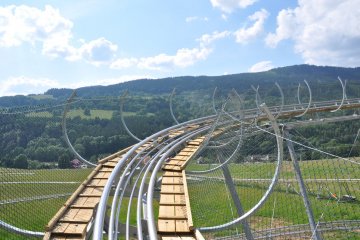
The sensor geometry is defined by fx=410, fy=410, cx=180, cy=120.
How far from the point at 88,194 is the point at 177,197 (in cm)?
128

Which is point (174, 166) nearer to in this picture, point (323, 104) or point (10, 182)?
point (10, 182)

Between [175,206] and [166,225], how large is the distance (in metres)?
0.68

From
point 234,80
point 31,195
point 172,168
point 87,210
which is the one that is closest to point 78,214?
point 87,210

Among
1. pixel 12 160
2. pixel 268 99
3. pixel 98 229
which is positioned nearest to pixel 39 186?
pixel 12 160

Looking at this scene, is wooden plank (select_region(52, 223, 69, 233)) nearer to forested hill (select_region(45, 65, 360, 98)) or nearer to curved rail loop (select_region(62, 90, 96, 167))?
curved rail loop (select_region(62, 90, 96, 167))

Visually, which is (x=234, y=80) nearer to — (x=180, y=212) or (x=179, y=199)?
(x=179, y=199)

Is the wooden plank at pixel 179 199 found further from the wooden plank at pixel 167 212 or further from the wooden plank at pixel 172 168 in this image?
the wooden plank at pixel 172 168

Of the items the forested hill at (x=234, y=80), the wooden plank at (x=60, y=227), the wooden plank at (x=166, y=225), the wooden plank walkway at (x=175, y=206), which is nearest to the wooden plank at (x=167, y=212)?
the wooden plank walkway at (x=175, y=206)

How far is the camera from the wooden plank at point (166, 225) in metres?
4.61

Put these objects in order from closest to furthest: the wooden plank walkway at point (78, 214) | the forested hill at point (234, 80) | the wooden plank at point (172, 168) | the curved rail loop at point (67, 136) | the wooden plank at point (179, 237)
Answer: the wooden plank at point (179, 237)
the wooden plank walkway at point (78, 214)
the wooden plank at point (172, 168)
the curved rail loop at point (67, 136)
the forested hill at point (234, 80)

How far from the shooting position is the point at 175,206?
17.7ft

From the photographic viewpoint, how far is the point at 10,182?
6.09m

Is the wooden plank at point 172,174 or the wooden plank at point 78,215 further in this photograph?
the wooden plank at point 172,174

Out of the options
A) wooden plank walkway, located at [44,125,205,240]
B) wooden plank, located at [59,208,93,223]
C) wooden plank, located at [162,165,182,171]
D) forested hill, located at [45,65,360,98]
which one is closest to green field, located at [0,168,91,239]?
wooden plank walkway, located at [44,125,205,240]
